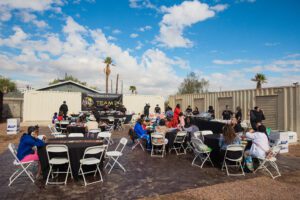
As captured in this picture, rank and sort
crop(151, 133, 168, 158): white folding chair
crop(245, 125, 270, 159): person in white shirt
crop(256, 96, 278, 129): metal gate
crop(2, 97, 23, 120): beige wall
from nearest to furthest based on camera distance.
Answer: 1. crop(245, 125, 270, 159): person in white shirt
2. crop(151, 133, 168, 158): white folding chair
3. crop(256, 96, 278, 129): metal gate
4. crop(2, 97, 23, 120): beige wall

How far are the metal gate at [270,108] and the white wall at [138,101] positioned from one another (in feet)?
35.8

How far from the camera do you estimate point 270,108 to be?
11.3 m

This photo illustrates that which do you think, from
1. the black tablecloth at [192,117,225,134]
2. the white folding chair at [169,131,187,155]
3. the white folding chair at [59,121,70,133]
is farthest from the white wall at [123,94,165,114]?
the white folding chair at [169,131,187,155]

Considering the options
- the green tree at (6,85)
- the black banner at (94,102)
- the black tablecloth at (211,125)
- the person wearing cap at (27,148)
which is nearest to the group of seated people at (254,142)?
the person wearing cap at (27,148)

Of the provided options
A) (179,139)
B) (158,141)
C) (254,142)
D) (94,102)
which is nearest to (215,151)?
(254,142)

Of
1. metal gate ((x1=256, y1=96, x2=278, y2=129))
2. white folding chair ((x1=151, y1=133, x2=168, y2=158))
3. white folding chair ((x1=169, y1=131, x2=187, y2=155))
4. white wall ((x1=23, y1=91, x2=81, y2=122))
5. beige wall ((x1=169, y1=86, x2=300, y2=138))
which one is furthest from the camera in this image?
white wall ((x1=23, y1=91, x2=81, y2=122))

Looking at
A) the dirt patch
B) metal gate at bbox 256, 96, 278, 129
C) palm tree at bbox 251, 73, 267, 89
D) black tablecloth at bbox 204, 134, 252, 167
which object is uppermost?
palm tree at bbox 251, 73, 267, 89

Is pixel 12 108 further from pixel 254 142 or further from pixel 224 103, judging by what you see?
pixel 254 142

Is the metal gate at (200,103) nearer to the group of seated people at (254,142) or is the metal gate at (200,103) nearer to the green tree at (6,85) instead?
the group of seated people at (254,142)

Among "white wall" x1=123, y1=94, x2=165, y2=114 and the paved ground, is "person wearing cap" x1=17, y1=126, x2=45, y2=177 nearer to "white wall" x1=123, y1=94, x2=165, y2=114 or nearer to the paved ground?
the paved ground

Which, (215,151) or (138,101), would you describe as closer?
(215,151)

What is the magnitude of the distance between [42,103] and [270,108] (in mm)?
15705

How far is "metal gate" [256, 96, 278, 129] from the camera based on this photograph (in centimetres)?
1104

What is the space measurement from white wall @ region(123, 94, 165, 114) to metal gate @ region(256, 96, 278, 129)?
430 inches
